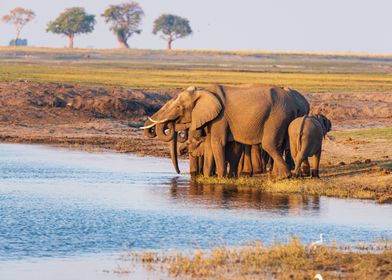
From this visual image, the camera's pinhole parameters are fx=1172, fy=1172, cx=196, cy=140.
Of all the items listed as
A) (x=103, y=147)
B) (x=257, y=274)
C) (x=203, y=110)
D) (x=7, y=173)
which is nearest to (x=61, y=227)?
(x=257, y=274)

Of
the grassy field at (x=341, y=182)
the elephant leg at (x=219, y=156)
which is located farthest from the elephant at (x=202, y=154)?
the grassy field at (x=341, y=182)

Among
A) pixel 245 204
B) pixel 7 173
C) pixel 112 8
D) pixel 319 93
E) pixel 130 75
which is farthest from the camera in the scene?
pixel 112 8

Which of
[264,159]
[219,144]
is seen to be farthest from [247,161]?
[219,144]

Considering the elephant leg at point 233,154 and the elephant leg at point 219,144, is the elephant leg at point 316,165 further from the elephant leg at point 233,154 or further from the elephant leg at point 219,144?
the elephant leg at point 219,144

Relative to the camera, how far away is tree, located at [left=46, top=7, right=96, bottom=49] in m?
168

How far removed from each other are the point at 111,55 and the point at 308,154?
111711mm

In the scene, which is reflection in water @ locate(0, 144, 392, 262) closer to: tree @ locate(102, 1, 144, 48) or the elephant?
the elephant

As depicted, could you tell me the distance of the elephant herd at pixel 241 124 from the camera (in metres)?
25.8

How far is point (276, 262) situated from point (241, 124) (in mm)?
10656

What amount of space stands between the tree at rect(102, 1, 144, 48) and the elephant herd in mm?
147778

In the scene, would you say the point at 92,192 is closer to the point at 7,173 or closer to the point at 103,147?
the point at 7,173

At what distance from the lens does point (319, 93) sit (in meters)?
57.7

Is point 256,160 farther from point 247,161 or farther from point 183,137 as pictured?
point 183,137

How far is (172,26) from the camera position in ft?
582
